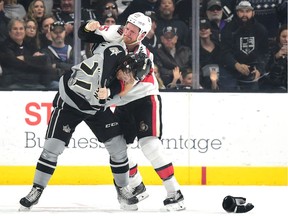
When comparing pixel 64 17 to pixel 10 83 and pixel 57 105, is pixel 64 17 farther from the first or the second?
pixel 57 105

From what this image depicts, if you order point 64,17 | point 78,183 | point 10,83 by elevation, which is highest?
point 64,17

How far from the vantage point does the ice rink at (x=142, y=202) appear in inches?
245

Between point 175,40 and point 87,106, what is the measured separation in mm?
2535

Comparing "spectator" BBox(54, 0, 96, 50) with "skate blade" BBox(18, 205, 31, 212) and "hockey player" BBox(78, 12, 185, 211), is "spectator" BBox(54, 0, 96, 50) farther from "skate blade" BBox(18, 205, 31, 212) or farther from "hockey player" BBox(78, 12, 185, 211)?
"skate blade" BBox(18, 205, 31, 212)

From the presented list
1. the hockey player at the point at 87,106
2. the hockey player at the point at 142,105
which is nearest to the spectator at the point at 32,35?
the hockey player at the point at 142,105

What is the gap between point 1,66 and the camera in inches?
331

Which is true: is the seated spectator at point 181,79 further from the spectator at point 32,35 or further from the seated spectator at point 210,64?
the spectator at point 32,35

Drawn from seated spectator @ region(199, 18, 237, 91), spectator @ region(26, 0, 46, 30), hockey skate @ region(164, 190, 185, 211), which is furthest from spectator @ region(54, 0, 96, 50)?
hockey skate @ region(164, 190, 185, 211)

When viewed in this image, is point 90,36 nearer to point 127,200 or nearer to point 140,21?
point 140,21

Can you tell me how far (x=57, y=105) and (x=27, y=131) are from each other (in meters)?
2.03

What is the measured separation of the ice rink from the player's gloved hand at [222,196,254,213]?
4cm

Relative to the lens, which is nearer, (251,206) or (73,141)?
(251,206)

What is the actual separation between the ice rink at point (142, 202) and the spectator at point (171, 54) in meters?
1.09

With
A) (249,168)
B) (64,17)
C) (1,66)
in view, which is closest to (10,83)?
(1,66)
